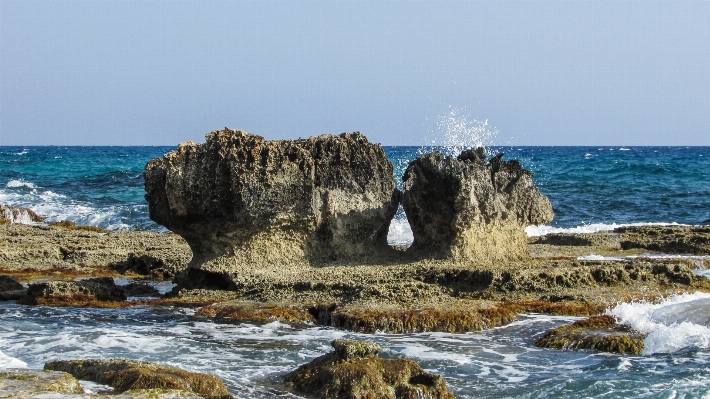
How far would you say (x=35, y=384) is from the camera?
5691mm

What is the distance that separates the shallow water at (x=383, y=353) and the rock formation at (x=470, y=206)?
1964 mm

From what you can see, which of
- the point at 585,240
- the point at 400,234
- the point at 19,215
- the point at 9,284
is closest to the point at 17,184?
the point at 19,215

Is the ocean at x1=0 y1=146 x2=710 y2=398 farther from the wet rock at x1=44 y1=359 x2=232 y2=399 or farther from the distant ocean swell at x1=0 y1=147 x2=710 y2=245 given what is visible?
the distant ocean swell at x1=0 y1=147 x2=710 y2=245

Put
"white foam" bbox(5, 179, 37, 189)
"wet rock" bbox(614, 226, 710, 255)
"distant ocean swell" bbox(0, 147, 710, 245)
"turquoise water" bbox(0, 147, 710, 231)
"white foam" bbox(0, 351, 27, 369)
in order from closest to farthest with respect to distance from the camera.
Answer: "white foam" bbox(0, 351, 27, 369) < "wet rock" bbox(614, 226, 710, 255) < "distant ocean swell" bbox(0, 147, 710, 245) < "turquoise water" bbox(0, 147, 710, 231) < "white foam" bbox(5, 179, 37, 189)

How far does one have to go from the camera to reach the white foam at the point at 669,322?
7637 mm

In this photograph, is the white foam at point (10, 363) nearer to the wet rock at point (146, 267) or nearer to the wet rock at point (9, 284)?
the wet rock at point (9, 284)

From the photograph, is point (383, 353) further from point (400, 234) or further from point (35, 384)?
point (400, 234)

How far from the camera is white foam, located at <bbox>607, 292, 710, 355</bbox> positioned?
7637mm

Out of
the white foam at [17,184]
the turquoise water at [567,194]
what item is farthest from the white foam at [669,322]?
the white foam at [17,184]

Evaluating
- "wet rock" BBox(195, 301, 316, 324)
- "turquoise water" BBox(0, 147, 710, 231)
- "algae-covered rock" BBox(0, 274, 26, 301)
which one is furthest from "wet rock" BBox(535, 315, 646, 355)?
"turquoise water" BBox(0, 147, 710, 231)

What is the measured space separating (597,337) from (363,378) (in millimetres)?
2690

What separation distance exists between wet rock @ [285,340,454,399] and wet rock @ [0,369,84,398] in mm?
1588

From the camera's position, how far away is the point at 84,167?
5003 centimetres

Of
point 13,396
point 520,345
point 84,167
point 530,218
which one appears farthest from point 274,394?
point 84,167
